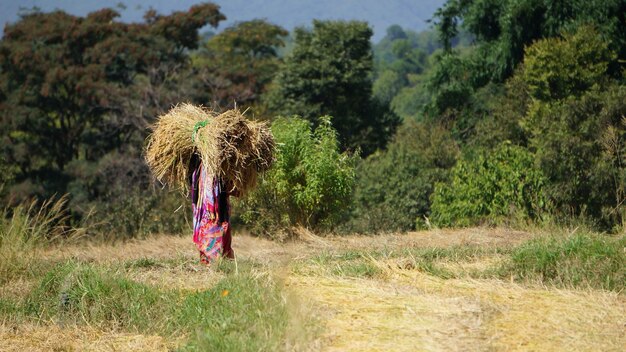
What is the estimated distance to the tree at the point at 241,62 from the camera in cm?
3403

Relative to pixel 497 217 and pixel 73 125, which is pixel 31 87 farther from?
pixel 497 217

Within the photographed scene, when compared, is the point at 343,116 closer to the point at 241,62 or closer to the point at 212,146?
the point at 241,62

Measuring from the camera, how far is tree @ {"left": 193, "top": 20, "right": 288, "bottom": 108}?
112ft

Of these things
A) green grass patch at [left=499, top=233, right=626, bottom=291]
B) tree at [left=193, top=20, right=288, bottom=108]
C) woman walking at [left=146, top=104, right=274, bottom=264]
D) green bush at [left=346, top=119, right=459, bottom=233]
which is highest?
tree at [left=193, top=20, right=288, bottom=108]

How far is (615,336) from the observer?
6.29m

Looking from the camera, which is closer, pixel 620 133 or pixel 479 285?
pixel 479 285

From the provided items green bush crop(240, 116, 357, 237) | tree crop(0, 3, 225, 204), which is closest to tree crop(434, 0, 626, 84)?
tree crop(0, 3, 225, 204)

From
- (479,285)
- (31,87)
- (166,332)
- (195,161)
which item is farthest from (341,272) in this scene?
(31,87)

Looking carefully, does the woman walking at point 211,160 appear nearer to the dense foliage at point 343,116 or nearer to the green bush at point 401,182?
the dense foliage at point 343,116

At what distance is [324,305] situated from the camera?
7.09 metres

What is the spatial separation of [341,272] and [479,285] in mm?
1274

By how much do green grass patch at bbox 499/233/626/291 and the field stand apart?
19 mm

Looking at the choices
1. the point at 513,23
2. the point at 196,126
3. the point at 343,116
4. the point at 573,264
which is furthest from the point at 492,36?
the point at 573,264

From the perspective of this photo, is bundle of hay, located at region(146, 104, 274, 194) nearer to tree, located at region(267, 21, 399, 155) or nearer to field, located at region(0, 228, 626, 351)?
field, located at region(0, 228, 626, 351)
